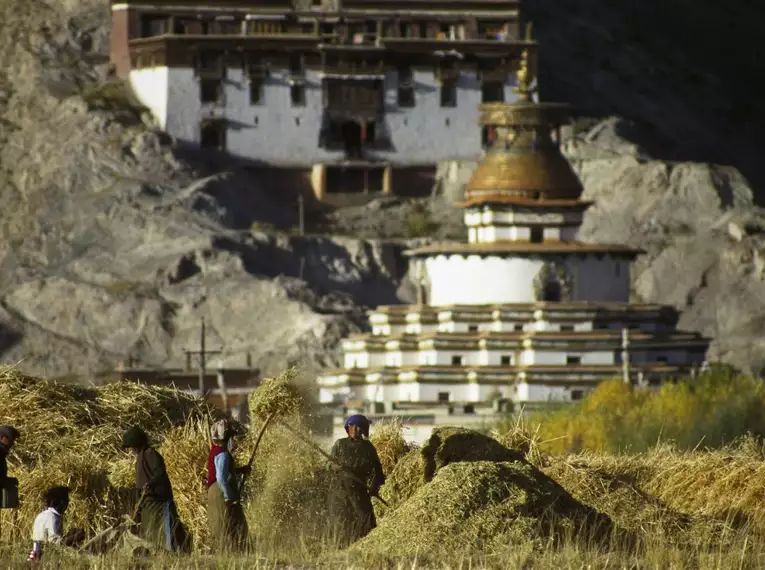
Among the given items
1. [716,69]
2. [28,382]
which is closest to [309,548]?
[28,382]

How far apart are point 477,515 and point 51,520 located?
17.4 feet

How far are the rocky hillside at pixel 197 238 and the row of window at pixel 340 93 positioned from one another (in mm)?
2942

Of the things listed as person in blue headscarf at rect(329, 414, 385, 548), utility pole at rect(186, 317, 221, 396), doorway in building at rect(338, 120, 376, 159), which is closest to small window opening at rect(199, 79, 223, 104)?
doorway in building at rect(338, 120, 376, 159)

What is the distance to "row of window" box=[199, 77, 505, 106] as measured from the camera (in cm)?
12100

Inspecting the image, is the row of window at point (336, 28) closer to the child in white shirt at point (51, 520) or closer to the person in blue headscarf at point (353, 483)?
the person in blue headscarf at point (353, 483)

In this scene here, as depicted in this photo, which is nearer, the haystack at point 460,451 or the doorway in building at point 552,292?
the haystack at point 460,451

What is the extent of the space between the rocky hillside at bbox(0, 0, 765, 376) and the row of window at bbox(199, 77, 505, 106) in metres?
2.94

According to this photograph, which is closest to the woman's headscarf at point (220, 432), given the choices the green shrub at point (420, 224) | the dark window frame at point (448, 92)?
the green shrub at point (420, 224)

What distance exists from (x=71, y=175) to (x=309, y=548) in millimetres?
80291

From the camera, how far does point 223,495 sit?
37688 millimetres

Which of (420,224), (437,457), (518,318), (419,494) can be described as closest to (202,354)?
(518,318)

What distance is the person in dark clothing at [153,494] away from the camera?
3738cm

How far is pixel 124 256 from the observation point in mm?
112750

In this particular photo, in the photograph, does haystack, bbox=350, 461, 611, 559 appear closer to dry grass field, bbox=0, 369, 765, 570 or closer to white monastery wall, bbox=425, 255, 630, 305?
dry grass field, bbox=0, 369, 765, 570
